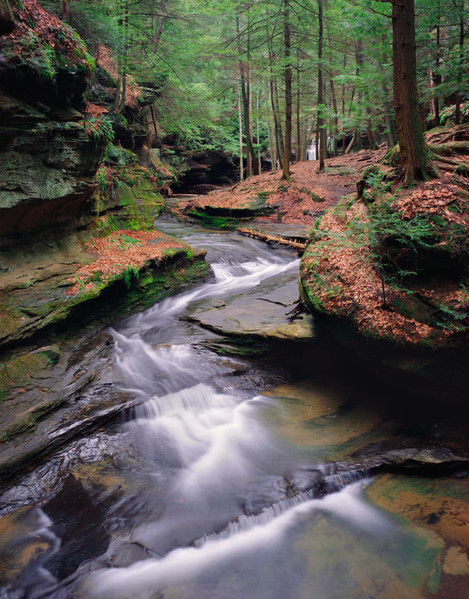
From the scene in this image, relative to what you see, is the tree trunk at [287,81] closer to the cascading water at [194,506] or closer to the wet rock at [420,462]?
the cascading water at [194,506]

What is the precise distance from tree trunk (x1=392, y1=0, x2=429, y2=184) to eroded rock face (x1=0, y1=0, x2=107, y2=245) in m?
6.01

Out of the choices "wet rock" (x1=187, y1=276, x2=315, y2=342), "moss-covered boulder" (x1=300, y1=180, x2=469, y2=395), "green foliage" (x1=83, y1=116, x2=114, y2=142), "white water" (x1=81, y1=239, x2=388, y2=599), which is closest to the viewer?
"white water" (x1=81, y1=239, x2=388, y2=599)

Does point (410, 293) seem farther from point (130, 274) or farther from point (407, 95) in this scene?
point (130, 274)

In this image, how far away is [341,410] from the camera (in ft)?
18.3

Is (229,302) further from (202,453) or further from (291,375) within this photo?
(202,453)

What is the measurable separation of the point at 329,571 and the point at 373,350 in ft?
9.64

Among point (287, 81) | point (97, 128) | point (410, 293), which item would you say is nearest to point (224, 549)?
point (410, 293)

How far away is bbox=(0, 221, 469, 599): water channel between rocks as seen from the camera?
3.37 m

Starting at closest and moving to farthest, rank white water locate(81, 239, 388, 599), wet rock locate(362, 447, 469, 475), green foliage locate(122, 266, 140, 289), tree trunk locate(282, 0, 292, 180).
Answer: white water locate(81, 239, 388, 599) → wet rock locate(362, 447, 469, 475) → green foliage locate(122, 266, 140, 289) → tree trunk locate(282, 0, 292, 180)

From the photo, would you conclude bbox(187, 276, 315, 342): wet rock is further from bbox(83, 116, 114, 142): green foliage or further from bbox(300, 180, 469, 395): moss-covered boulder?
bbox(83, 116, 114, 142): green foliage

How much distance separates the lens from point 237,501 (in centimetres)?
435

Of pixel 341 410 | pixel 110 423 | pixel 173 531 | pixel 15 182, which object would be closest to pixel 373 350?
pixel 341 410

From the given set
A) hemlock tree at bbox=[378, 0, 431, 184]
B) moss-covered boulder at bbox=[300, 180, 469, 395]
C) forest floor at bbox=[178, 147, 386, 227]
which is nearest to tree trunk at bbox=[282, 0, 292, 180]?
forest floor at bbox=[178, 147, 386, 227]

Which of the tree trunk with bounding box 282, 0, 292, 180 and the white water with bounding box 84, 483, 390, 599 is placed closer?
the white water with bounding box 84, 483, 390, 599
